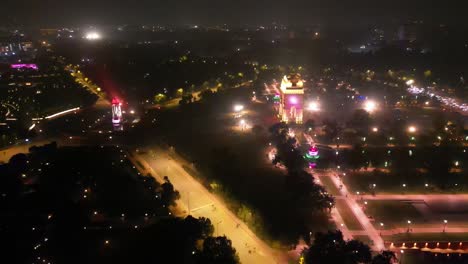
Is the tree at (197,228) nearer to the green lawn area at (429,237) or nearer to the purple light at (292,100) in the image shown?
the green lawn area at (429,237)

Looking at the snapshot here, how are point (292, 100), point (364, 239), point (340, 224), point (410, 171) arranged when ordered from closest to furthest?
1. point (364, 239)
2. point (340, 224)
3. point (410, 171)
4. point (292, 100)

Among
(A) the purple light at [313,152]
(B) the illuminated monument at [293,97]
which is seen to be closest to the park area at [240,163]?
(B) the illuminated monument at [293,97]

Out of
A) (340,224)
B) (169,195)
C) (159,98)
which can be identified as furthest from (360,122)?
(159,98)

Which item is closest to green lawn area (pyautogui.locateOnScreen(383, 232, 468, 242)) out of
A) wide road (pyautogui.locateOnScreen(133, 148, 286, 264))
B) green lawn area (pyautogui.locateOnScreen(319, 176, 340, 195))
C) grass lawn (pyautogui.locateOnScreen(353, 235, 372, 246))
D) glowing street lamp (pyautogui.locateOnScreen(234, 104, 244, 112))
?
grass lawn (pyautogui.locateOnScreen(353, 235, 372, 246))

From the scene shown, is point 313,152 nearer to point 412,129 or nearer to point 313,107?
point 412,129

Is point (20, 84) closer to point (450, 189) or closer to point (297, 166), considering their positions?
point (297, 166)

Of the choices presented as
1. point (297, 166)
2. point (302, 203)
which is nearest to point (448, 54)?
point (297, 166)
